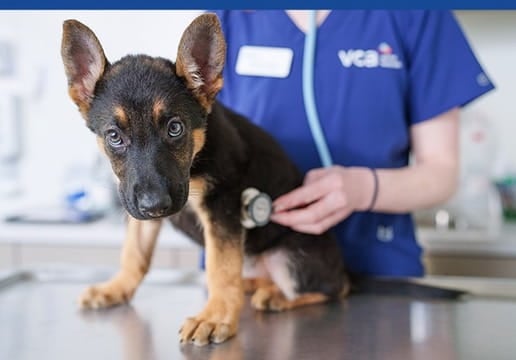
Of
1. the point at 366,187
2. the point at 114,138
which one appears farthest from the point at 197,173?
the point at 366,187

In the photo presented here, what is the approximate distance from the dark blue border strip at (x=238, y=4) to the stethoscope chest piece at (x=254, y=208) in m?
0.41

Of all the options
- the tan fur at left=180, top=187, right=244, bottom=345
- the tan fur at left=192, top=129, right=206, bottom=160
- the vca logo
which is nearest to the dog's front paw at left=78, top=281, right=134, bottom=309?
the tan fur at left=180, top=187, right=244, bottom=345

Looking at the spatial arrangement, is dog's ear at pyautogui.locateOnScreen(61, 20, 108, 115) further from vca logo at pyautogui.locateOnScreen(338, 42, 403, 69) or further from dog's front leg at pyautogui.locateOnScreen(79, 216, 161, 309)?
vca logo at pyautogui.locateOnScreen(338, 42, 403, 69)

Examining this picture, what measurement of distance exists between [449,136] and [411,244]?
21cm

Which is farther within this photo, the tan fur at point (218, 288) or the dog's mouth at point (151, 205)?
the tan fur at point (218, 288)

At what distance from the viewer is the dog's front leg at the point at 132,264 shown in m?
0.95

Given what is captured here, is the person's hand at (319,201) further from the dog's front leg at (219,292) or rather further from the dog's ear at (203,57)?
the dog's ear at (203,57)

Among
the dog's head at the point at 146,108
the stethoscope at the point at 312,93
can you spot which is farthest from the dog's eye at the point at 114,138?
the stethoscope at the point at 312,93

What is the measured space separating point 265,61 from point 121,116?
2.15ft

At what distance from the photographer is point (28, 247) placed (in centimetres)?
199

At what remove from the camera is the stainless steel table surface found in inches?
30.1

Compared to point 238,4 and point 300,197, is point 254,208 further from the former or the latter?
point 238,4

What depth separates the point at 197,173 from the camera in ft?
2.66

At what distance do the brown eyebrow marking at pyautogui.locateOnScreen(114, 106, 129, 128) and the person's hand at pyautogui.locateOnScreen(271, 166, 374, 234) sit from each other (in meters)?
0.41
